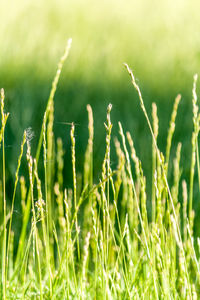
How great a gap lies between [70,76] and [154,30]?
669 mm

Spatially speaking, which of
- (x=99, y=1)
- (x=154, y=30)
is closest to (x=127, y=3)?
(x=99, y=1)

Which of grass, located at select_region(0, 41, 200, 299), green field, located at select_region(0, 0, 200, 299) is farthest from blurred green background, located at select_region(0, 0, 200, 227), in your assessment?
grass, located at select_region(0, 41, 200, 299)

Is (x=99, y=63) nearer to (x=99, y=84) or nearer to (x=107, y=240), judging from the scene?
(x=99, y=84)

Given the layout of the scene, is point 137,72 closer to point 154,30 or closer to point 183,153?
point 154,30

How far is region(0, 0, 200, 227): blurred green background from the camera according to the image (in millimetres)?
2117

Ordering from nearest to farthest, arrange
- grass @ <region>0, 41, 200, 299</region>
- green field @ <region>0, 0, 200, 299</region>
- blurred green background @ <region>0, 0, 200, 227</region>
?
grass @ <region>0, 41, 200, 299</region> → green field @ <region>0, 0, 200, 299</region> → blurred green background @ <region>0, 0, 200, 227</region>

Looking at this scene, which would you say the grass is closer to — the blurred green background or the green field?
the green field

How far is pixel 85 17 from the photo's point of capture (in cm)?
284

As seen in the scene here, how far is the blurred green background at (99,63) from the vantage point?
6.95ft

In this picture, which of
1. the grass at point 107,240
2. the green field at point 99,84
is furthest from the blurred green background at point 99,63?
the grass at point 107,240

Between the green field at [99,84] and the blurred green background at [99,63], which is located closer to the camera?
the green field at [99,84]

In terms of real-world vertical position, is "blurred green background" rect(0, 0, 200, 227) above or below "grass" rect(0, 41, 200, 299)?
above

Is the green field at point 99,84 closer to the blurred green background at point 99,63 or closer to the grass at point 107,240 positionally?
the blurred green background at point 99,63

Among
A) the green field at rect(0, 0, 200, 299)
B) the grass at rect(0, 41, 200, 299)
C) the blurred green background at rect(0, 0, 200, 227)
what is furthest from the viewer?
the blurred green background at rect(0, 0, 200, 227)
